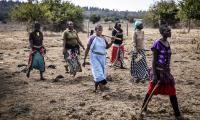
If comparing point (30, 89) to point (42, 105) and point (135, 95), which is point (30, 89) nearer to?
point (42, 105)

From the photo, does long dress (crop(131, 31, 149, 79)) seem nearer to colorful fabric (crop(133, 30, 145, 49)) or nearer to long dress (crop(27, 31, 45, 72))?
colorful fabric (crop(133, 30, 145, 49))

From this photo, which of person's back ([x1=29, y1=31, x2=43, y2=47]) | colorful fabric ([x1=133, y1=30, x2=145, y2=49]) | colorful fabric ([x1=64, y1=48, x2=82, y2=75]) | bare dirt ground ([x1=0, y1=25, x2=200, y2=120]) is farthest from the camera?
colorful fabric ([x1=64, y1=48, x2=82, y2=75])

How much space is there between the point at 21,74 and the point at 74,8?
44.0m

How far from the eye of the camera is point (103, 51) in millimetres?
10992

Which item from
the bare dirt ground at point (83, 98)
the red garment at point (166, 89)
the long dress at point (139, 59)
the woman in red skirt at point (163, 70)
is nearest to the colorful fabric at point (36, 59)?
the bare dirt ground at point (83, 98)

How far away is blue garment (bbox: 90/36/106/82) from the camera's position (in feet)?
35.5

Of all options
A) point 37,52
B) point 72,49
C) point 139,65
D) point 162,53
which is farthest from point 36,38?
point 162,53

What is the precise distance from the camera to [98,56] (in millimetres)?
10953

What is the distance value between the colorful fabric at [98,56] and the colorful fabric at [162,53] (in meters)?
2.94

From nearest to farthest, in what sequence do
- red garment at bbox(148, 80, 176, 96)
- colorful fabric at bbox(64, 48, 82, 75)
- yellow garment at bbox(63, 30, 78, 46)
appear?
red garment at bbox(148, 80, 176, 96) < yellow garment at bbox(63, 30, 78, 46) < colorful fabric at bbox(64, 48, 82, 75)

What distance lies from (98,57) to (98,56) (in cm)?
3

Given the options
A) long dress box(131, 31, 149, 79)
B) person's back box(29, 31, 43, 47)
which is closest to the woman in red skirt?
long dress box(131, 31, 149, 79)

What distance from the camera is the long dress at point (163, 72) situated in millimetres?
7975

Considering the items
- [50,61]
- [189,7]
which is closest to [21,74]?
[50,61]
